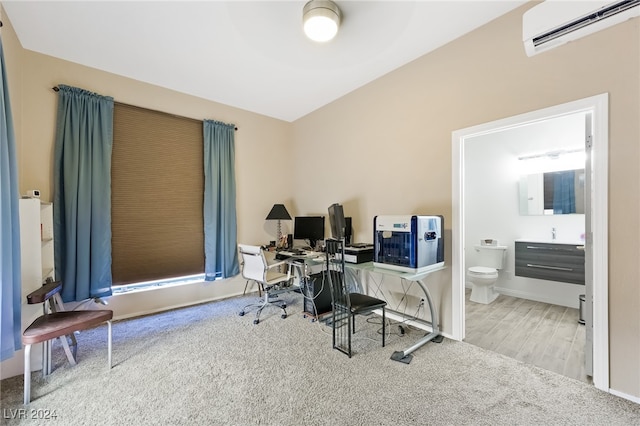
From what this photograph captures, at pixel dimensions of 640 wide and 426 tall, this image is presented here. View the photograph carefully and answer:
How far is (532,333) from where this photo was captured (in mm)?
2707

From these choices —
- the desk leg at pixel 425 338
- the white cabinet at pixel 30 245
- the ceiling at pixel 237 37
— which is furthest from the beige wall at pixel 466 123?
the white cabinet at pixel 30 245

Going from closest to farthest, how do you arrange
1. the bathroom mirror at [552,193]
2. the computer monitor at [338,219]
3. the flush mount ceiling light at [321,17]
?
the flush mount ceiling light at [321,17] < the computer monitor at [338,219] < the bathroom mirror at [552,193]

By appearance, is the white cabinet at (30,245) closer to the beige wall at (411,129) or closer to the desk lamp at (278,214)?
the beige wall at (411,129)

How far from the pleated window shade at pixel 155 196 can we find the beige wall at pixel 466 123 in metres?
1.82

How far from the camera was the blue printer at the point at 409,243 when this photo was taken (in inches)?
90.4

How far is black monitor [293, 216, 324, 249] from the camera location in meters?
4.02

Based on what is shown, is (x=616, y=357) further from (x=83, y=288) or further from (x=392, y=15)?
(x=83, y=288)

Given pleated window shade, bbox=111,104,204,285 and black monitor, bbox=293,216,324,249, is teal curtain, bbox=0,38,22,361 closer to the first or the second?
pleated window shade, bbox=111,104,204,285

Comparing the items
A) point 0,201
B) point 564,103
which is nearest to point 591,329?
point 564,103

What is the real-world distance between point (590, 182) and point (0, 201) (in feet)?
13.3

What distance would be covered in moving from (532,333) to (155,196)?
475cm

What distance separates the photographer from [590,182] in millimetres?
1907

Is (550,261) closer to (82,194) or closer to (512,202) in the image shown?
(512,202)

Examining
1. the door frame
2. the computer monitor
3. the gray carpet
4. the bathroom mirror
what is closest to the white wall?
the bathroom mirror
